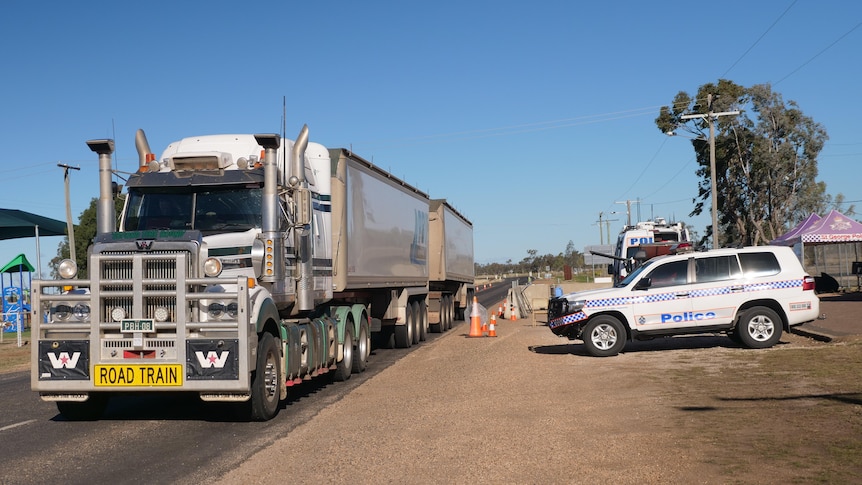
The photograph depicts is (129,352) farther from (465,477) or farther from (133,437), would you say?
(465,477)

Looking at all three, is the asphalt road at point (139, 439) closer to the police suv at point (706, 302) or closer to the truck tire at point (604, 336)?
the truck tire at point (604, 336)

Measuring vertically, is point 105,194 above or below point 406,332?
above

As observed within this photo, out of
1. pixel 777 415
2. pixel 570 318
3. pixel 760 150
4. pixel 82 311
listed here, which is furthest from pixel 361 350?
pixel 760 150

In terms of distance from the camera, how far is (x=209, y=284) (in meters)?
9.58

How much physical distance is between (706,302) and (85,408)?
36.4ft

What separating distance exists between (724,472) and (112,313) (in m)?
6.48

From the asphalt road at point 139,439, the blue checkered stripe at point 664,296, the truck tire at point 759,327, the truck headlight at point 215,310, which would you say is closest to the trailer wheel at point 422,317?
the blue checkered stripe at point 664,296

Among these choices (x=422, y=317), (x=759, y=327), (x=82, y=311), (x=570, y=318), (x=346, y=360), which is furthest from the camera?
(x=422, y=317)

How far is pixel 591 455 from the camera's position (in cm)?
772

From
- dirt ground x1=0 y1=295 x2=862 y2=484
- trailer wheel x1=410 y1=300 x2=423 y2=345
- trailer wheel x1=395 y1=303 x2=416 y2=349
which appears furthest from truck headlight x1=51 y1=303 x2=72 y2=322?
trailer wheel x1=410 y1=300 x2=423 y2=345

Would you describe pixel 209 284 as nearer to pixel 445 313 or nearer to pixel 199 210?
pixel 199 210

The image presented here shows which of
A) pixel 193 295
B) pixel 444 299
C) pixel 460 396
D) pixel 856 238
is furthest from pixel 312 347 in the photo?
pixel 856 238

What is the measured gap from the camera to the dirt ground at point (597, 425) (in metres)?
7.13

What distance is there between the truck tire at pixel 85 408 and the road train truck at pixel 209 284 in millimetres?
17
